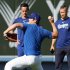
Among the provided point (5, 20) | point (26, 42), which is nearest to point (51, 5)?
point (5, 20)

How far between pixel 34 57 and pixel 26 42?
0.99 ft

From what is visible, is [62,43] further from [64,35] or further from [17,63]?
[17,63]

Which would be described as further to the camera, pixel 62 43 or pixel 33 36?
pixel 62 43

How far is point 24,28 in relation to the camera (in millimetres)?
8203

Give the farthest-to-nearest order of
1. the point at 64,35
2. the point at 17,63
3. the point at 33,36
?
the point at 64,35 < the point at 33,36 < the point at 17,63

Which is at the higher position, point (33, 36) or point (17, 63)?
point (33, 36)

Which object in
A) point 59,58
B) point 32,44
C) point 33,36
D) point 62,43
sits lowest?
point 59,58

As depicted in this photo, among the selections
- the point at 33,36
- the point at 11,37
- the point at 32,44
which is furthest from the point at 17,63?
the point at 11,37

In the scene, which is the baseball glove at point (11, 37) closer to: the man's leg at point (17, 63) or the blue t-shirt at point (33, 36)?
the blue t-shirt at point (33, 36)

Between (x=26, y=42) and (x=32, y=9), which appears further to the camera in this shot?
(x=32, y=9)

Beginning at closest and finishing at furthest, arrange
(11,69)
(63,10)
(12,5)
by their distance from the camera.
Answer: (11,69) < (63,10) < (12,5)

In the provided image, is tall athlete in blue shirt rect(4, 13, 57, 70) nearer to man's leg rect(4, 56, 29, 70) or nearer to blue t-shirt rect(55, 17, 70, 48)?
man's leg rect(4, 56, 29, 70)

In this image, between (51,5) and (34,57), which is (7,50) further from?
(34,57)

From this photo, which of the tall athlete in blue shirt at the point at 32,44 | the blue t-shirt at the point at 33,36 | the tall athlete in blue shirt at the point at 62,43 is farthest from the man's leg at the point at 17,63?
the tall athlete in blue shirt at the point at 62,43
